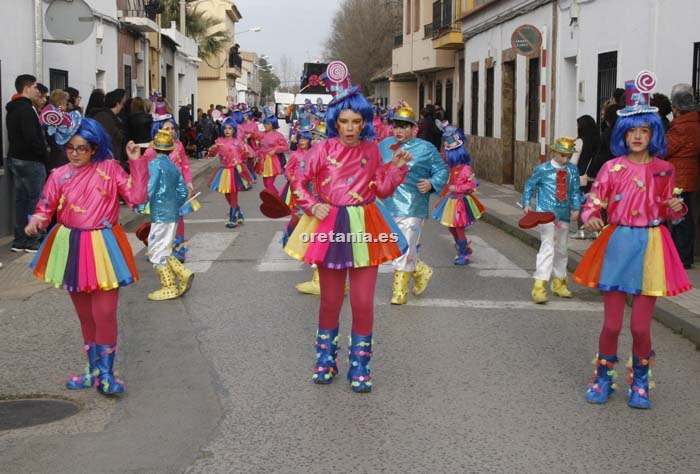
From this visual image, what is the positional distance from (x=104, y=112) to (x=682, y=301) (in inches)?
363

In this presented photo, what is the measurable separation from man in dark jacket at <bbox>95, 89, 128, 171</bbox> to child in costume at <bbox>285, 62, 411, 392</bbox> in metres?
9.10

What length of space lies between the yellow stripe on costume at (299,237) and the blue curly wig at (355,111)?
1.81ft

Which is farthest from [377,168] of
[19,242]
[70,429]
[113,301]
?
[19,242]

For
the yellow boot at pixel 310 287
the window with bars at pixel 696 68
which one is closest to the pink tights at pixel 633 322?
the yellow boot at pixel 310 287

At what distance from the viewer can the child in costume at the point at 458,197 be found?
37.7 feet

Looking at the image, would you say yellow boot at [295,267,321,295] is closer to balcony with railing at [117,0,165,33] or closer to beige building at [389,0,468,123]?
balcony with railing at [117,0,165,33]

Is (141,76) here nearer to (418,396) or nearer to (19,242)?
(19,242)

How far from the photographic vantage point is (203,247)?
1298 cm

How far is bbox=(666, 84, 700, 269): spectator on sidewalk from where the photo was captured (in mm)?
10555

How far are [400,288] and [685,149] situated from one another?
141 inches

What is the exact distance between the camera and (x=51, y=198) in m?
5.97

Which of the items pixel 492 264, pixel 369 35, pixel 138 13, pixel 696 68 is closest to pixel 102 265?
pixel 492 264

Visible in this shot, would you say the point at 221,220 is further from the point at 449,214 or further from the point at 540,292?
the point at 540,292

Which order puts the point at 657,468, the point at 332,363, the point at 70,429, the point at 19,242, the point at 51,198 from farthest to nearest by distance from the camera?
the point at 19,242
the point at 332,363
the point at 51,198
the point at 70,429
the point at 657,468
